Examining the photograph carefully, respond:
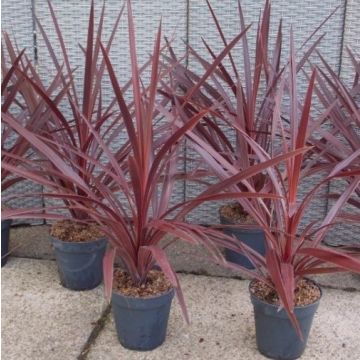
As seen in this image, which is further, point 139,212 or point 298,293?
point 298,293

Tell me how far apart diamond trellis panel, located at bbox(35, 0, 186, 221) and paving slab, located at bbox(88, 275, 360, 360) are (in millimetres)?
1106

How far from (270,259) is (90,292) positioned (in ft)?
2.97

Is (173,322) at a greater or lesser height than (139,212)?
lesser

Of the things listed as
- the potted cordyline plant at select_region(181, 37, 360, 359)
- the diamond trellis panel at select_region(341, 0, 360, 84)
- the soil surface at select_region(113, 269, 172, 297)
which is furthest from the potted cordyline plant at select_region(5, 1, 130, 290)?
the diamond trellis panel at select_region(341, 0, 360, 84)

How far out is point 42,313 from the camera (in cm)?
212

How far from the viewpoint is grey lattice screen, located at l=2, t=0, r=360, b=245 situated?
2582 mm

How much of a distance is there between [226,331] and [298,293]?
331mm

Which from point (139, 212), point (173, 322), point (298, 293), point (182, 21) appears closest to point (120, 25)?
point (182, 21)

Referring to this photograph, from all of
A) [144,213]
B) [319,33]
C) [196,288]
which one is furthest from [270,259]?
[319,33]

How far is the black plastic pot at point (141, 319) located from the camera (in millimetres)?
1797

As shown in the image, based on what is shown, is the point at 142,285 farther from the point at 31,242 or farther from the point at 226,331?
the point at 31,242

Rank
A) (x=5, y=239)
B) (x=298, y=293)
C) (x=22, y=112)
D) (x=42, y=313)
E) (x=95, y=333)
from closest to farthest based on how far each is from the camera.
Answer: (x=298, y=293) → (x=95, y=333) → (x=42, y=313) → (x=22, y=112) → (x=5, y=239)

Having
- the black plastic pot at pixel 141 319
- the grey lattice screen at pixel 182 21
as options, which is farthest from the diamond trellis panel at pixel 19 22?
the black plastic pot at pixel 141 319

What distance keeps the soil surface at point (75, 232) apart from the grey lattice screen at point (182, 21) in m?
0.73
